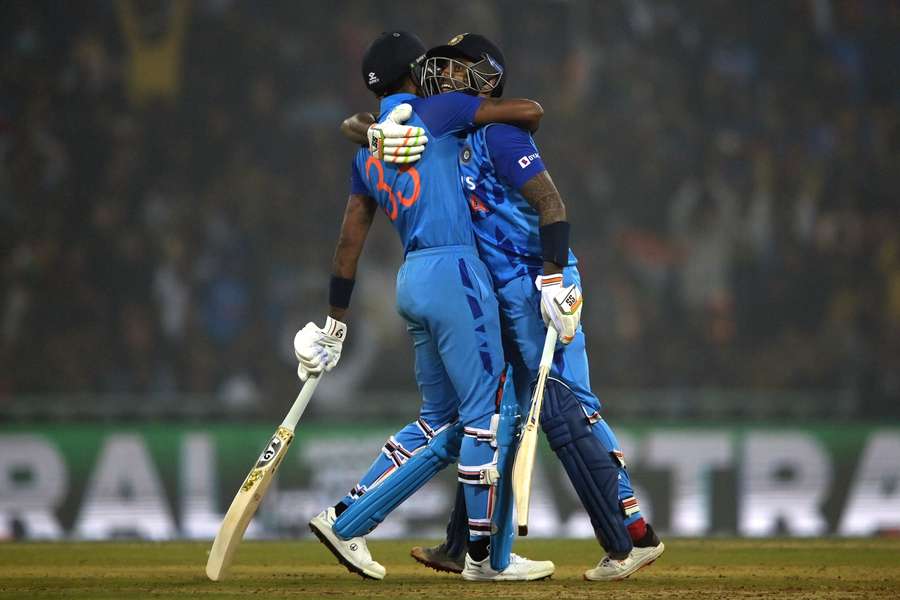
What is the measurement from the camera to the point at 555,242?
4.62 meters

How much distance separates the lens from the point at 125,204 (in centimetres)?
1129

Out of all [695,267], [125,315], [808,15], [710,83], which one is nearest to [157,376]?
[125,315]

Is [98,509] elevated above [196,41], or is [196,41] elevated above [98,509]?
[196,41]

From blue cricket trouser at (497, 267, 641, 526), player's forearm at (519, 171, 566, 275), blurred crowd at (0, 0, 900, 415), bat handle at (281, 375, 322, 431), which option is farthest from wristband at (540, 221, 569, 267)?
blurred crowd at (0, 0, 900, 415)

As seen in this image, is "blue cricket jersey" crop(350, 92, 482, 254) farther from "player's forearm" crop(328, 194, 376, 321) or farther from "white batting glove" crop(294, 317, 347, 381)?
"white batting glove" crop(294, 317, 347, 381)

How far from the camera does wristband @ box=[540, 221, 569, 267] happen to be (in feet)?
15.1

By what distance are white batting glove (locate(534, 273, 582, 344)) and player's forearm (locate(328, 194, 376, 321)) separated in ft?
2.31

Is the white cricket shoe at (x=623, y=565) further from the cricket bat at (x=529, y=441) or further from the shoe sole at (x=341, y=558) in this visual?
the shoe sole at (x=341, y=558)

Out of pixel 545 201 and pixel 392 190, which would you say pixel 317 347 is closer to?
pixel 392 190

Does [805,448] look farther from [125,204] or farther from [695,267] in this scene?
[125,204]

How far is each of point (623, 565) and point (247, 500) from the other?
4.38 ft

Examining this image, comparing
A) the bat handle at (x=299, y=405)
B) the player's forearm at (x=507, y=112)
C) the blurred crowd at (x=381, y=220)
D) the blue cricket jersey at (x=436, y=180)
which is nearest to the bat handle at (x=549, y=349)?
the blue cricket jersey at (x=436, y=180)

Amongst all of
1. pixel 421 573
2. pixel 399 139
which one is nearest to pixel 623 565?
pixel 421 573

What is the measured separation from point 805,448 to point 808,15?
573cm
